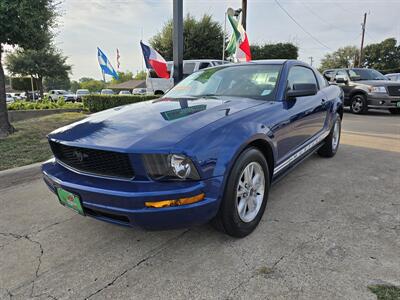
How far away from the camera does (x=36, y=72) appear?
36938 mm

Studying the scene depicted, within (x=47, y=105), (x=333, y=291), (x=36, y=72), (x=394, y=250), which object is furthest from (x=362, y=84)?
(x=36, y=72)

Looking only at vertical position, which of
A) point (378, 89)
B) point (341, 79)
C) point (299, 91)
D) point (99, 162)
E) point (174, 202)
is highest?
point (341, 79)

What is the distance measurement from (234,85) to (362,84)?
937 cm

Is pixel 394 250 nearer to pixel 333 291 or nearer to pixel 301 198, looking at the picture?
pixel 333 291

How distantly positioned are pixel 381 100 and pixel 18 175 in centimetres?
1095

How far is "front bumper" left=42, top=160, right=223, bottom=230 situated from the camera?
1.93 meters

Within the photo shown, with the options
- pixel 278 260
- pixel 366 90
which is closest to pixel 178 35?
pixel 278 260

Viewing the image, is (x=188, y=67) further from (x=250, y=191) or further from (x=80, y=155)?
(x=80, y=155)

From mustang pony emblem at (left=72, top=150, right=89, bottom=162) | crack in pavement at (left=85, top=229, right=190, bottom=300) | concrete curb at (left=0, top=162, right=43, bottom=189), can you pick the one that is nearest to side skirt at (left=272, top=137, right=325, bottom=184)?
crack in pavement at (left=85, top=229, right=190, bottom=300)

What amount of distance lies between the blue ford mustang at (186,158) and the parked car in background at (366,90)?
28.9 ft

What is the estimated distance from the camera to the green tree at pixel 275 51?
24.4 m

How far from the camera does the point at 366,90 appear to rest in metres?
10.7

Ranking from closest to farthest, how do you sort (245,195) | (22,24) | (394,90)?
(245,195) < (22,24) < (394,90)

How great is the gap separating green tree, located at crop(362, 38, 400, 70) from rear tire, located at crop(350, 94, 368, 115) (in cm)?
5980
